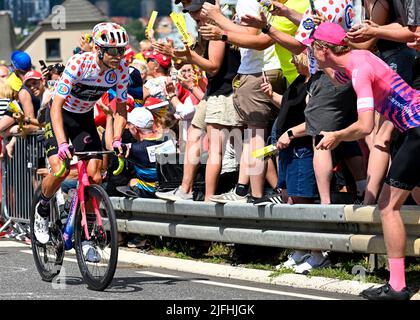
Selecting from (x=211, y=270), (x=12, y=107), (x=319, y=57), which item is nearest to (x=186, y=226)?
(x=211, y=270)

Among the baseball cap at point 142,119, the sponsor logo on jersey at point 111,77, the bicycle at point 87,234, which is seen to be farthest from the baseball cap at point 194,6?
the bicycle at point 87,234

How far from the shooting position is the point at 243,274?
10875 mm

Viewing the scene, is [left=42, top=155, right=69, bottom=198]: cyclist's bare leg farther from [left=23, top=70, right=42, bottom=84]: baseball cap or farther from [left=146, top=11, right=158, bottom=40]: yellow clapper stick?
[left=23, top=70, right=42, bottom=84]: baseball cap

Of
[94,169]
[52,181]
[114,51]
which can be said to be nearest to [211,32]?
[114,51]

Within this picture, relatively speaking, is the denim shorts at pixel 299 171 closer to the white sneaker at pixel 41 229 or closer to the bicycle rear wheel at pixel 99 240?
the bicycle rear wheel at pixel 99 240

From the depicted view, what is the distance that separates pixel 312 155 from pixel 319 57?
5.67 ft

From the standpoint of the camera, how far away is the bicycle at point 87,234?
31.4ft

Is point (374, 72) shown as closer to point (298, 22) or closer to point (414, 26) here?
point (414, 26)

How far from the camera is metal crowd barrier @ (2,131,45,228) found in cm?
1491

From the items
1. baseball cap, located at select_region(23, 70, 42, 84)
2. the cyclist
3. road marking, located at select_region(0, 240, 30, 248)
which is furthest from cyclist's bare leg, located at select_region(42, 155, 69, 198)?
baseball cap, located at select_region(23, 70, 42, 84)

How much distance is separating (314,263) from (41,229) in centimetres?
268

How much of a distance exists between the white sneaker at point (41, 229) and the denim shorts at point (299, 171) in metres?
2.37

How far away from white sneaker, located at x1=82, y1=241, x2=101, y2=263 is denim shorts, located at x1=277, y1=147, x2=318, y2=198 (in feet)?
6.51

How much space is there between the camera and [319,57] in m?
9.18
